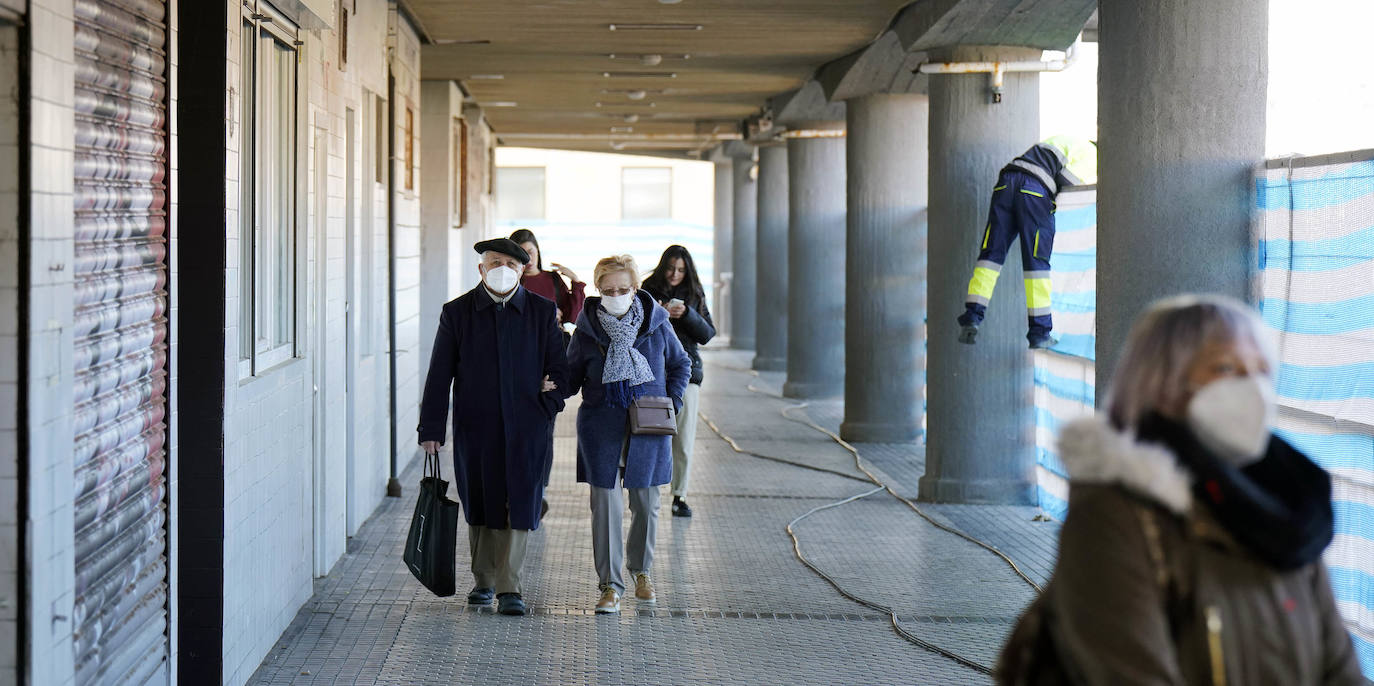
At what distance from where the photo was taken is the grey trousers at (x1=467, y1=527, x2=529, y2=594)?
6758 mm

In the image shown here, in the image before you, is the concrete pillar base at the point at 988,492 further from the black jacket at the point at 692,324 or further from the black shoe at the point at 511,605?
the black shoe at the point at 511,605

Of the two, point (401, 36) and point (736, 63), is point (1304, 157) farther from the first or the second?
point (736, 63)

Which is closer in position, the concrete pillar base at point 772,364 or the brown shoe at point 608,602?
the brown shoe at point 608,602

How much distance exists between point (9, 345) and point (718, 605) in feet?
13.6

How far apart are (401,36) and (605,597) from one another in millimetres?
5456

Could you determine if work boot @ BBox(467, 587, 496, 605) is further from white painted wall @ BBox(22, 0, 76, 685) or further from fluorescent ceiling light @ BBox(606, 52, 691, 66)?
fluorescent ceiling light @ BBox(606, 52, 691, 66)

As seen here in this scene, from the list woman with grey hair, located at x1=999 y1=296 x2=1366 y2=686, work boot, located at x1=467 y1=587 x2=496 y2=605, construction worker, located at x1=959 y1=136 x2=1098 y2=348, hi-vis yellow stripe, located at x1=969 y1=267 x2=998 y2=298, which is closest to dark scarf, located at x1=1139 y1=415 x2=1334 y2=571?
A: woman with grey hair, located at x1=999 y1=296 x2=1366 y2=686

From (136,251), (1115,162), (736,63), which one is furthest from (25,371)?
(736,63)

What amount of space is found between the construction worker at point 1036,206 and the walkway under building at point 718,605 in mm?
1314

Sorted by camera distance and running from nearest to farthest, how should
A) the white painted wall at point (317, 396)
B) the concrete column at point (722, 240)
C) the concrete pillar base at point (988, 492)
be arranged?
the white painted wall at point (317, 396)
the concrete pillar base at point (988, 492)
the concrete column at point (722, 240)

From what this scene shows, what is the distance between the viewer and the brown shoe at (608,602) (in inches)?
268

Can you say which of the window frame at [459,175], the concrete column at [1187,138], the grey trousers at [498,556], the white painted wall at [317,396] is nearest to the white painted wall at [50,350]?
the white painted wall at [317,396]

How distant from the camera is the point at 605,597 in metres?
6.85

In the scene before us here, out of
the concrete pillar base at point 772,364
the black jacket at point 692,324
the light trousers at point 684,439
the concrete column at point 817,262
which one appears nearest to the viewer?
the black jacket at point 692,324
